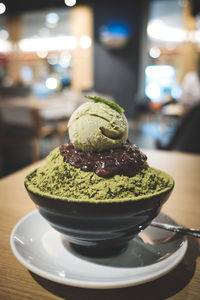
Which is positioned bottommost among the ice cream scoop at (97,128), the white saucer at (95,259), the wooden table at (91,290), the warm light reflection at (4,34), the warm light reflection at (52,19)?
the wooden table at (91,290)

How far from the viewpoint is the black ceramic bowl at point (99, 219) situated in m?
0.49

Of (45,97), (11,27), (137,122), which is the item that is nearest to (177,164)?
(45,97)

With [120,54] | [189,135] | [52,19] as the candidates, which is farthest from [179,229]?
[52,19]

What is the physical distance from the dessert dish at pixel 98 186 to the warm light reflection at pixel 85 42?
7831 mm

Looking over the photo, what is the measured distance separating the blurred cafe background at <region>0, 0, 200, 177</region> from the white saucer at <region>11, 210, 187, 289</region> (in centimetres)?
160

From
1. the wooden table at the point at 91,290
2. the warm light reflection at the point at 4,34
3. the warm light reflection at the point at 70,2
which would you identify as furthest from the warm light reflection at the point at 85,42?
the wooden table at the point at 91,290

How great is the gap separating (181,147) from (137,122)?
551cm

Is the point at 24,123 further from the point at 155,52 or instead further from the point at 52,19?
the point at 155,52

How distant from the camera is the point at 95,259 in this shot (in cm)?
55

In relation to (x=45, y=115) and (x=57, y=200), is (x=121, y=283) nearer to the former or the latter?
(x=57, y=200)

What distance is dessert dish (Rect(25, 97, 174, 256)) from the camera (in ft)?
1.63

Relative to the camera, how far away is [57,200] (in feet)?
1.63

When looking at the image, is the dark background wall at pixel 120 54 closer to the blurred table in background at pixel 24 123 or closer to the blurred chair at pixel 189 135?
the blurred table in background at pixel 24 123

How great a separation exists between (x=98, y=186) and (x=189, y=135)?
1.70m
